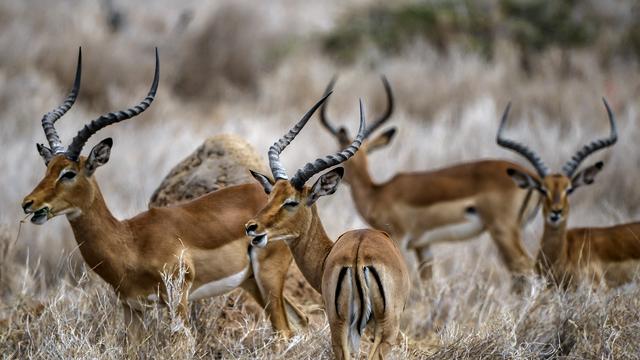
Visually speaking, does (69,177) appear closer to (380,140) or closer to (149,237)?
(149,237)

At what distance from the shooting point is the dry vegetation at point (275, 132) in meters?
6.05

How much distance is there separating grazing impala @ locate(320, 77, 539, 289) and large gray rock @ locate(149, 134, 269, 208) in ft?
8.64

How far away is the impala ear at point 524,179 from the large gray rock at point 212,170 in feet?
7.65

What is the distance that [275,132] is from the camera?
14.4m

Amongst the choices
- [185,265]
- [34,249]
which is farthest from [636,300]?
[34,249]

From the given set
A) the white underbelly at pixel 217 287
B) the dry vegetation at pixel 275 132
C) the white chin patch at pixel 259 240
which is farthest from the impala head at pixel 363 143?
the white chin patch at pixel 259 240

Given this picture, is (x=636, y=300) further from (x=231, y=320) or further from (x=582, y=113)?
(x=582, y=113)

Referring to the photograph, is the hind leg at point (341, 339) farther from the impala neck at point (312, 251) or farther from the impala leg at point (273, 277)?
the impala leg at point (273, 277)

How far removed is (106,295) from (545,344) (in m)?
2.83

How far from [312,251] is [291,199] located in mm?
378

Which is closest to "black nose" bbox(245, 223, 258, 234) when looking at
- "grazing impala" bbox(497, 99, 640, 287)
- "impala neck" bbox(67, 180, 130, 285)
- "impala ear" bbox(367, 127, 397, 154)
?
"impala neck" bbox(67, 180, 130, 285)

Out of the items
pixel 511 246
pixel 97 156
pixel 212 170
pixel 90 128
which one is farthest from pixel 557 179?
pixel 90 128

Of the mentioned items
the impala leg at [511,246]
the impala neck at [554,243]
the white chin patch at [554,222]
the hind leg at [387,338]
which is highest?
the hind leg at [387,338]

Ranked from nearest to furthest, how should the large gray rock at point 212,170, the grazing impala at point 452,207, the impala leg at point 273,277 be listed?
Result: the impala leg at point 273,277 < the large gray rock at point 212,170 < the grazing impala at point 452,207
